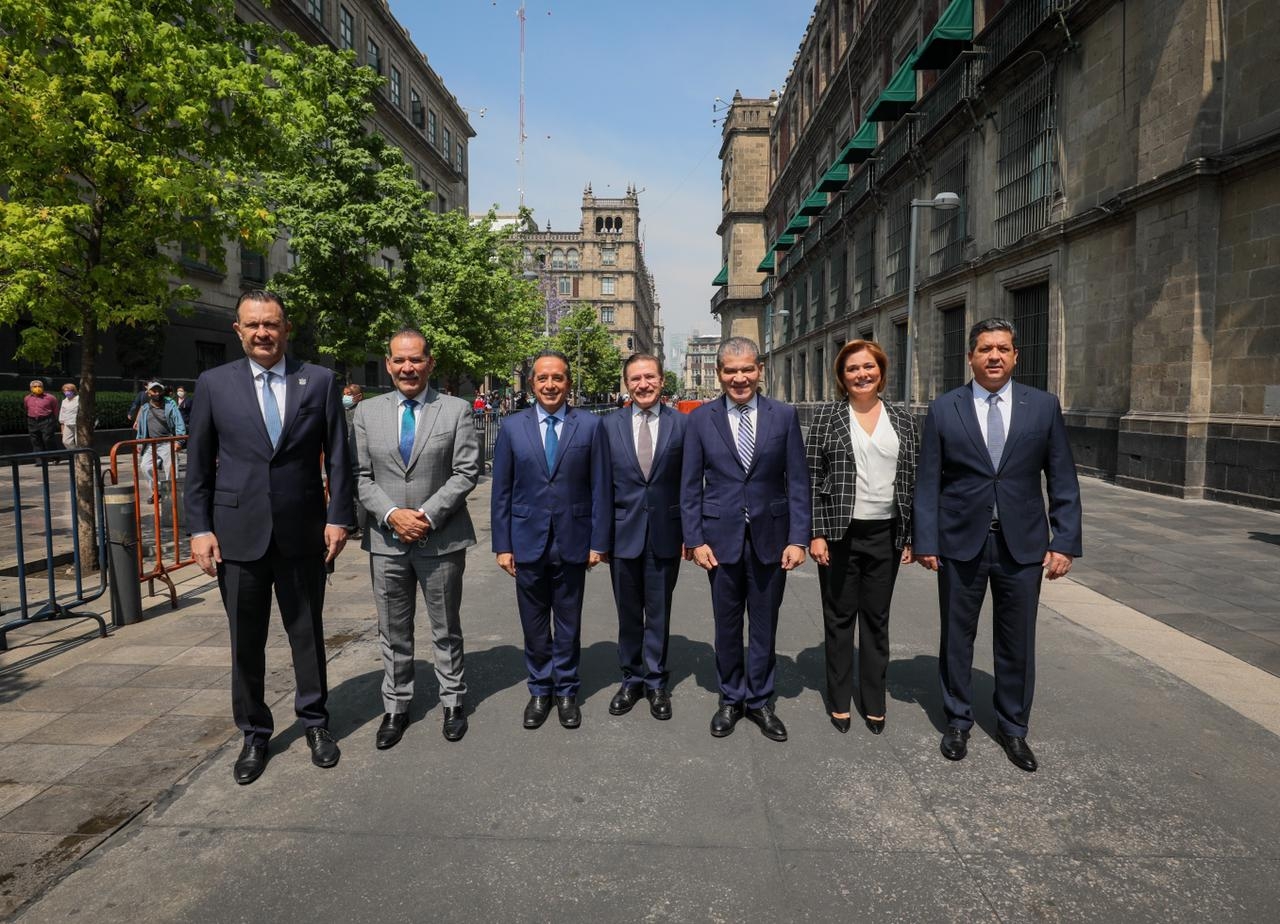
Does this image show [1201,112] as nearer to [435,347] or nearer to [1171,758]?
[1171,758]

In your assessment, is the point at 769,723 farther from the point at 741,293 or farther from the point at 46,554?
the point at 741,293

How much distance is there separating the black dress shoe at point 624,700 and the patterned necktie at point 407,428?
1.78 metres

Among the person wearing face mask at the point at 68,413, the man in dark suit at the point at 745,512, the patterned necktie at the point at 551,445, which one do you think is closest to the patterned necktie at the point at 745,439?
the man in dark suit at the point at 745,512

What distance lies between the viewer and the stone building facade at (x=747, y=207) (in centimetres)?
5666

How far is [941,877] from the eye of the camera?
273 cm

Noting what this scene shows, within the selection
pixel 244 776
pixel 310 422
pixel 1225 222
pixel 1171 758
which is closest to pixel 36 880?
pixel 244 776

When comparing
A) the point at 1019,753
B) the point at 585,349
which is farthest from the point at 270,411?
the point at 585,349

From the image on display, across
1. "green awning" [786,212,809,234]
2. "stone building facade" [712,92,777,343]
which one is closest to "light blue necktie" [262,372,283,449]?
"green awning" [786,212,809,234]

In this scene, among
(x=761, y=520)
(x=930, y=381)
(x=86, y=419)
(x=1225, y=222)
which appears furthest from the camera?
(x=930, y=381)

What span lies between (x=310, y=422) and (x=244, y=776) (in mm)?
1662

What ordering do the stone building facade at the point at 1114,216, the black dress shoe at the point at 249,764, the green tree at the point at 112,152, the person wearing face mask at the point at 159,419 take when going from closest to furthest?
the black dress shoe at the point at 249,764
the green tree at the point at 112,152
the stone building facade at the point at 1114,216
the person wearing face mask at the point at 159,419

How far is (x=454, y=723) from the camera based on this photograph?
156 inches

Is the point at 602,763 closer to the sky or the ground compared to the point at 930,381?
closer to the ground

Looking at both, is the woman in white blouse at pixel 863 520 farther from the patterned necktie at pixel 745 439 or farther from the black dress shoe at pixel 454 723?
the black dress shoe at pixel 454 723
